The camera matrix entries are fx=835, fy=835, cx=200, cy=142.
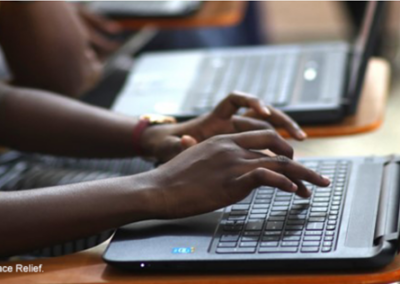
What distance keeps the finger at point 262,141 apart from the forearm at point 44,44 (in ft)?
2.02

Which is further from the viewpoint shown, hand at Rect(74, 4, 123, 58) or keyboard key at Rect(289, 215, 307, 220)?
hand at Rect(74, 4, 123, 58)

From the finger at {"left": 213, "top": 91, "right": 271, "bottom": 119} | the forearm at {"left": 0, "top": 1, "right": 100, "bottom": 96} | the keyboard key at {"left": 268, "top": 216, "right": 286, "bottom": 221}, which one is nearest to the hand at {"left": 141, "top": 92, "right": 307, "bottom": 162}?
the finger at {"left": 213, "top": 91, "right": 271, "bottom": 119}

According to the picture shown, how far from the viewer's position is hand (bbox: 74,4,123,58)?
5.89 ft

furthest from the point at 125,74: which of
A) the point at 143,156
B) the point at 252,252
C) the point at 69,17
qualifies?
the point at 252,252

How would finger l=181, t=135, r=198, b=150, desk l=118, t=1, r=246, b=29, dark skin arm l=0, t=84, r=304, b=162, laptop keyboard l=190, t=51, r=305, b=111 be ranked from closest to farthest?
finger l=181, t=135, r=198, b=150 → dark skin arm l=0, t=84, r=304, b=162 → laptop keyboard l=190, t=51, r=305, b=111 → desk l=118, t=1, r=246, b=29

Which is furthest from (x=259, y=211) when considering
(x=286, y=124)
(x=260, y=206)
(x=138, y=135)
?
(x=138, y=135)

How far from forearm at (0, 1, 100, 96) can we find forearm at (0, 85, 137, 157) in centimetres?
16

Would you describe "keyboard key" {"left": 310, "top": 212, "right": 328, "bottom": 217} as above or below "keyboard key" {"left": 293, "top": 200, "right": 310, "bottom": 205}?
Result: above

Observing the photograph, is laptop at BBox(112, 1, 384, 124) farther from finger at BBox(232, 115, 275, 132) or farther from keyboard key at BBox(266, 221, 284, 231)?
keyboard key at BBox(266, 221, 284, 231)

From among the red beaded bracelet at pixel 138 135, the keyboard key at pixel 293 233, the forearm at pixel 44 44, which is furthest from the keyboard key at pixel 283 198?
the forearm at pixel 44 44

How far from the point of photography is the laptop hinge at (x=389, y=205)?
867 mm

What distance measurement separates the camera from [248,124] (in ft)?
3.83

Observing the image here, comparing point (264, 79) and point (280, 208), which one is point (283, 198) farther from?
point (264, 79)

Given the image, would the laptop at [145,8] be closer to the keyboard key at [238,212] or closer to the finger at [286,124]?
the finger at [286,124]
